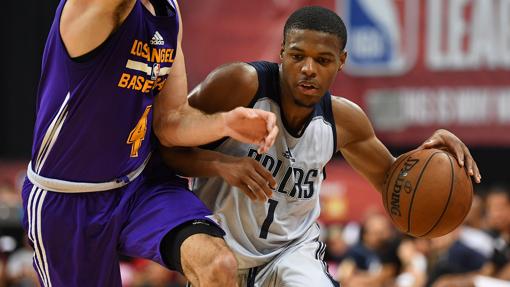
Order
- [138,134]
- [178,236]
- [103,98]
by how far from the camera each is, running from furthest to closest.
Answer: [138,134] < [103,98] < [178,236]

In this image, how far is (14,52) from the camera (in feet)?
45.6

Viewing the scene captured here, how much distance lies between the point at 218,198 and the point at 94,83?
103 cm

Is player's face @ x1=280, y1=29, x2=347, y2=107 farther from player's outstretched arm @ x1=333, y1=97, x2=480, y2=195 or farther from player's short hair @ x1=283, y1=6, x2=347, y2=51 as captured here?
player's outstretched arm @ x1=333, y1=97, x2=480, y2=195

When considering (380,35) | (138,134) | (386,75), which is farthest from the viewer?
(386,75)

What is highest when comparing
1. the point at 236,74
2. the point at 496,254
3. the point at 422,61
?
the point at 236,74

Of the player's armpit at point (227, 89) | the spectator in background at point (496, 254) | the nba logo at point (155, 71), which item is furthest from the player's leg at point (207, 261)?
the spectator in background at point (496, 254)

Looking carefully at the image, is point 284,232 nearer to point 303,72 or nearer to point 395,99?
point 303,72

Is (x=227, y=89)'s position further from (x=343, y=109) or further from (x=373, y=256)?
(x=373, y=256)

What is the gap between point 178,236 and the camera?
4.40m

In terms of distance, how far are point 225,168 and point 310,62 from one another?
2.32 feet

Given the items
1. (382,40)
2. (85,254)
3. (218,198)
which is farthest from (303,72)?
(382,40)

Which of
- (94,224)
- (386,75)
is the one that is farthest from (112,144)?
(386,75)

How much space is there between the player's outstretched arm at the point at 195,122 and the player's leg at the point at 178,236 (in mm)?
297

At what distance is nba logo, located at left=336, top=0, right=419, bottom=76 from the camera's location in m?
12.3
